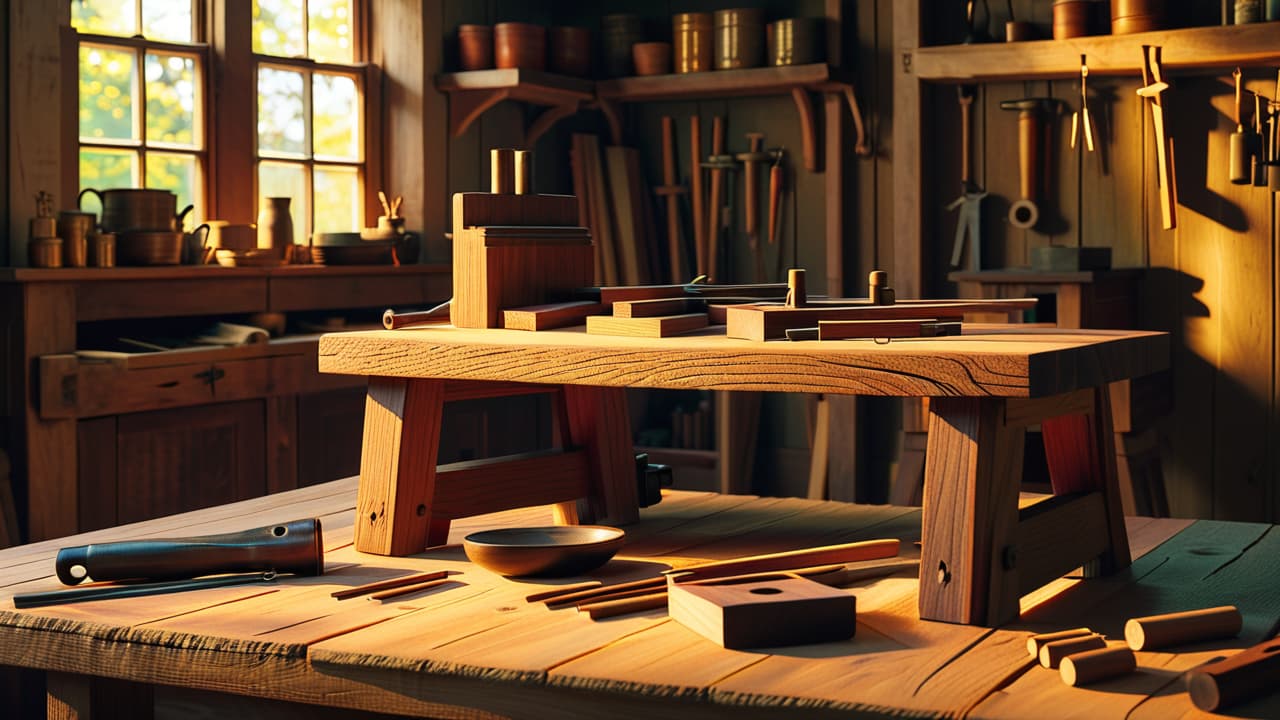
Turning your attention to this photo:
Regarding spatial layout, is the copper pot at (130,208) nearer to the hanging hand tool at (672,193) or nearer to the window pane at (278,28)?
the window pane at (278,28)

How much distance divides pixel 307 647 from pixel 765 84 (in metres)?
4.56

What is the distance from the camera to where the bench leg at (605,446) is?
2484mm

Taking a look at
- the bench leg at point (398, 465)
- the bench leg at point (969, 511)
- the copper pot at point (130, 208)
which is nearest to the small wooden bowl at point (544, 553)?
the bench leg at point (398, 465)

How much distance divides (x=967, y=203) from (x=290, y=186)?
266 centimetres

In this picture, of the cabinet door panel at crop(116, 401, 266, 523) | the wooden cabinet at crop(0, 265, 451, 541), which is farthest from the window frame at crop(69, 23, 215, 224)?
the cabinet door panel at crop(116, 401, 266, 523)

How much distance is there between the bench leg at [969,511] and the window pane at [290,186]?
405 centimetres

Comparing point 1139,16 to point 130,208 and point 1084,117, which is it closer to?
point 1084,117

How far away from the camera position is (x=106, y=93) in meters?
4.82

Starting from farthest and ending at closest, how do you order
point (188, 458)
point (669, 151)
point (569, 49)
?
point (669, 151), point (569, 49), point (188, 458)

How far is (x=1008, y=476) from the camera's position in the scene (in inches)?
70.5

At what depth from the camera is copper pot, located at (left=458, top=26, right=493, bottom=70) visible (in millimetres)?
5910

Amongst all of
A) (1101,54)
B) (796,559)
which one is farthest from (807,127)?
(796,559)

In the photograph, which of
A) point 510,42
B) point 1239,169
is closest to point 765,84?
point 510,42

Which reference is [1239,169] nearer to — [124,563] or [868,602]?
[868,602]
